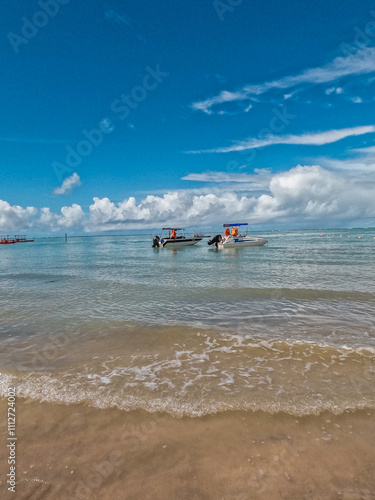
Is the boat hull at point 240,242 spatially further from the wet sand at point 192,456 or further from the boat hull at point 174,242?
the wet sand at point 192,456

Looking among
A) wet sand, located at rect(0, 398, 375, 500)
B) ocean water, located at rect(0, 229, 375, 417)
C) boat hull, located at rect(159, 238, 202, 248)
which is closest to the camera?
wet sand, located at rect(0, 398, 375, 500)

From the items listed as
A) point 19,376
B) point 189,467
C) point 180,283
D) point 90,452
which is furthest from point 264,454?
point 180,283

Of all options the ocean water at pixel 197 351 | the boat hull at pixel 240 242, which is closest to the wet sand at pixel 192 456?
the ocean water at pixel 197 351

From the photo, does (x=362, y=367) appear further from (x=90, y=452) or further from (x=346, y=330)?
(x=90, y=452)

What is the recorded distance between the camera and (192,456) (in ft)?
12.9

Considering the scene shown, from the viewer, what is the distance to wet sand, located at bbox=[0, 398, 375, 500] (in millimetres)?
3412

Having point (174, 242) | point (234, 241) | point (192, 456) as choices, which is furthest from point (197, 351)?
point (174, 242)

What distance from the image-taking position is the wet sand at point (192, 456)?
3412 millimetres

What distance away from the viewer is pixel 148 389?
593cm

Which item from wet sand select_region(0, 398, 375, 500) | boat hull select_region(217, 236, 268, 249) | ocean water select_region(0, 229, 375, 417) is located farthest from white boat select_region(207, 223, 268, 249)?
wet sand select_region(0, 398, 375, 500)

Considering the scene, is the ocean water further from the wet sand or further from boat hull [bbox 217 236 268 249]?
boat hull [bbox 217 236 268 249]

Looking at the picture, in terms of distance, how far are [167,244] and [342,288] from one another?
55935 millimetres

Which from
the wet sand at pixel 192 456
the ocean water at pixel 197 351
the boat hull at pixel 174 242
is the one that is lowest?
the ocean water at pixel 197 351

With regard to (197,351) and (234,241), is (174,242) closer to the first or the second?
(234,241)
